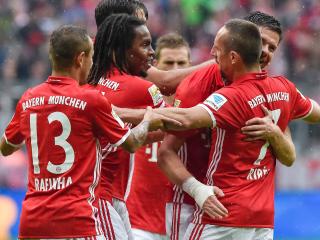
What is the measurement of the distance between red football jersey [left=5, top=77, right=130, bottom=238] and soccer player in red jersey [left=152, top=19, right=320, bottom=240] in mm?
614

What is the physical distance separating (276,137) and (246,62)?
50cm

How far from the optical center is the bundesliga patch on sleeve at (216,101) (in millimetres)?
5805

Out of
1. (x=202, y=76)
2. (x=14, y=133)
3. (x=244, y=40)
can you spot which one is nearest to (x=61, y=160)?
(x=14, y=133)

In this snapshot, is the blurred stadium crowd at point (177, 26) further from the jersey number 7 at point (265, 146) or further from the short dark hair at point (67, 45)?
the short dark hair at point (67, 45)

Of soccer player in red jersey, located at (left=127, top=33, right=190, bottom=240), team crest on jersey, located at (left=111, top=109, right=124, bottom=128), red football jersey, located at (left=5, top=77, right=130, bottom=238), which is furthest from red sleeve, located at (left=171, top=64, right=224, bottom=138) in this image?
soccer player in red jersey, located at (left=127, top=33, right=190, bottom=240)

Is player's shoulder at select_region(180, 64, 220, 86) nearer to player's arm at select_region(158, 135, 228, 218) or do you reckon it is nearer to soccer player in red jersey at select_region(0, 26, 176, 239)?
player's arm at select_region(158, 135, 228, 218)

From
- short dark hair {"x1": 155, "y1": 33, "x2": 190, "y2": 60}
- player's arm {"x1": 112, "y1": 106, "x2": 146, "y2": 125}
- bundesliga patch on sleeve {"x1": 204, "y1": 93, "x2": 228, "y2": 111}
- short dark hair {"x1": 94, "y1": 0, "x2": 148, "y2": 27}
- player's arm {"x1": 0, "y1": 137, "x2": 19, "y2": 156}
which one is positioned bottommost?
player's arm {"x1": 0, "y1": 137, "x2": 19, "y2": 156}

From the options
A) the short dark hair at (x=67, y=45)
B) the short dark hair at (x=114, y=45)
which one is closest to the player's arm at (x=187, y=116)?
the short dark hair at (x=114, y=45)

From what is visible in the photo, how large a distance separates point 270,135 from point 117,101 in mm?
1015

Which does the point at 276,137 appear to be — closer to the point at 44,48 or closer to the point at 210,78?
the point at 210,78

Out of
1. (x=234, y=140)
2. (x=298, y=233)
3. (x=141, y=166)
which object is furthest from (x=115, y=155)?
(x=298, y=233)

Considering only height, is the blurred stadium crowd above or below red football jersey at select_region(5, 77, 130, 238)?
above

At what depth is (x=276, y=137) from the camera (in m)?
5.95

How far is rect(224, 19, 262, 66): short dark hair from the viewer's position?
5.93 meters
